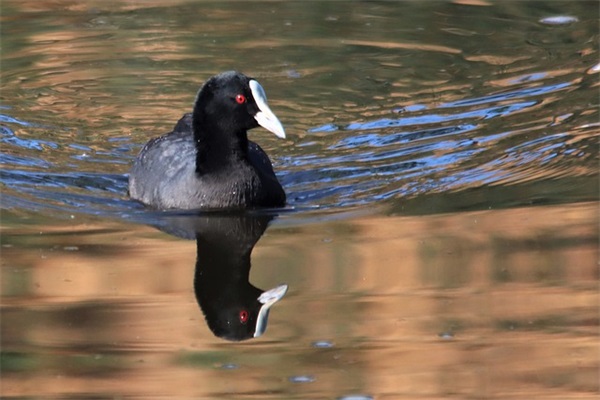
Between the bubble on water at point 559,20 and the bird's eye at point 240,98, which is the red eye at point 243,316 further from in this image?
the bubble on water at point 559,20

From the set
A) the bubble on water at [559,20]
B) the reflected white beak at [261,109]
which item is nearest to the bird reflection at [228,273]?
the reflected white beak at [261,109]

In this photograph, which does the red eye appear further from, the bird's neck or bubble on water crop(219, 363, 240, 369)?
the bird's neck

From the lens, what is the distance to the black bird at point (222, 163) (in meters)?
6.72

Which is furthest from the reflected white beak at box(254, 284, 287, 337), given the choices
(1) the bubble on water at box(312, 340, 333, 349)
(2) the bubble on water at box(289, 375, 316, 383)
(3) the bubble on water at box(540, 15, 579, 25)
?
(3) the bubble on water at box(540, 15, 579, 25)

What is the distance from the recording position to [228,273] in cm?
571

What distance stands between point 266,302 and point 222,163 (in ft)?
5.54

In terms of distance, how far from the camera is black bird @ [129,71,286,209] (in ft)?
22.1

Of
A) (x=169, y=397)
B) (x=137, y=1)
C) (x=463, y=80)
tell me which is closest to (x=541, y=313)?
(x=169, y=397)

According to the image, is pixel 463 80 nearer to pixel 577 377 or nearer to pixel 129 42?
pixel 129 42

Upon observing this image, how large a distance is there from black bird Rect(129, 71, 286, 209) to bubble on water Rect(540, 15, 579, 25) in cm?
398

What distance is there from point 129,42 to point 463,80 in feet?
8.66

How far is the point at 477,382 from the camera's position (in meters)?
4.57

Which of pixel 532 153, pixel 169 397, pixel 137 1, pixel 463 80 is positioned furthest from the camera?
pixel 137 1

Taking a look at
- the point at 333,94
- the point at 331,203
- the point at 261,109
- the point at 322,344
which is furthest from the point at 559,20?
the point at 322,344
